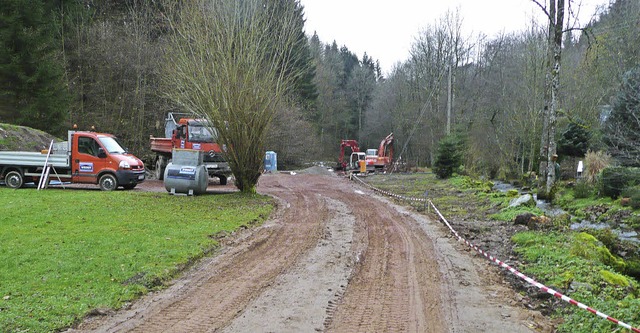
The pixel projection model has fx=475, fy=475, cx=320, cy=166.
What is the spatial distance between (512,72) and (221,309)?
114ft

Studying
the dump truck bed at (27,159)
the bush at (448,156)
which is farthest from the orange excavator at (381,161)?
the dump truck bed at (27,159)

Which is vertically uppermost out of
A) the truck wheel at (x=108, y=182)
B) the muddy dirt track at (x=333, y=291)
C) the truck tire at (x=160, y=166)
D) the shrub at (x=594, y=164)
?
the shrub at (x=594, y=164)

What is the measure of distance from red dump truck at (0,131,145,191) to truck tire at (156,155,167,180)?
23.7 ft

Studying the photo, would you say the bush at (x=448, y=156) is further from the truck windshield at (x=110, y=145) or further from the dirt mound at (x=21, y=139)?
the dirt mound at (x=21, y=139)

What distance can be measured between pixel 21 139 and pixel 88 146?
682 centimetres

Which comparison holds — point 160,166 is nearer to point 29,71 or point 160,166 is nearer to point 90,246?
point 29,71

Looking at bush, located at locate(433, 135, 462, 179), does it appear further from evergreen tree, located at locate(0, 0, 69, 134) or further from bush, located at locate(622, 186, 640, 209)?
evergreen tree, located at locate(0, 0, 69, 134)

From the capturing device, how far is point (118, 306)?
6.03 m

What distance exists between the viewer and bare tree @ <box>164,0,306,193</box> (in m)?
17.1

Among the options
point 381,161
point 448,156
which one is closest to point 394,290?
point 448,156

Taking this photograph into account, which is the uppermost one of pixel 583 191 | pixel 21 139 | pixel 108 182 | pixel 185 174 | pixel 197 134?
pixel 197 134

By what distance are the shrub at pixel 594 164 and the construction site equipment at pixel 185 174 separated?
15629mm

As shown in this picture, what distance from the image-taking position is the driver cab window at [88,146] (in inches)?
727

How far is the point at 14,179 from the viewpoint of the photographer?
18219 mm
